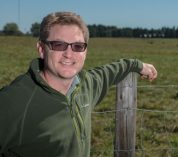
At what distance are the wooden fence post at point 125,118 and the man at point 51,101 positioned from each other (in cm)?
164

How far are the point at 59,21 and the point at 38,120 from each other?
0.62 meters

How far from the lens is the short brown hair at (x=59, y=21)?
3250mm

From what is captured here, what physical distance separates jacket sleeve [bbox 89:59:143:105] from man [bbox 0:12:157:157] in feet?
1.65

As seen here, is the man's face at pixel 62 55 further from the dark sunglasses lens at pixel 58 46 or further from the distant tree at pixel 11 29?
the distant tree at pixel 11 29

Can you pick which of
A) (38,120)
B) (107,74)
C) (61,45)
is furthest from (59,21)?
(107,74)

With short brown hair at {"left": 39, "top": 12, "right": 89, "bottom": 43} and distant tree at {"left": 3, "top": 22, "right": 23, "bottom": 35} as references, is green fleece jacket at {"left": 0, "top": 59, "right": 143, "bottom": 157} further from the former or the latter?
distant tree at {"left": 3, "top": 22, "right": 23, "bottom": 35}

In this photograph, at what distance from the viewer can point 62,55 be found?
3311mm

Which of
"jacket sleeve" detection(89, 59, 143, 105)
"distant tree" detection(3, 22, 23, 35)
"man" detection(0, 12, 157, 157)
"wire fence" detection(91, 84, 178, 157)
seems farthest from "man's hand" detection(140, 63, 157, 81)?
"distant tree" detection(3, 22, 23, 35)

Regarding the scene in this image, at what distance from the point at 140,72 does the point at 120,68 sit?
286 mm

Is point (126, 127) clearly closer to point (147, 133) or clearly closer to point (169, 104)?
point (147, 133)

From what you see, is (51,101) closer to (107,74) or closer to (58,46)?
(58,46)

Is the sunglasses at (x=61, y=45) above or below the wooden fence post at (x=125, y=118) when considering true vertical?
above

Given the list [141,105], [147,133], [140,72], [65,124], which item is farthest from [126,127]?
[141,105]

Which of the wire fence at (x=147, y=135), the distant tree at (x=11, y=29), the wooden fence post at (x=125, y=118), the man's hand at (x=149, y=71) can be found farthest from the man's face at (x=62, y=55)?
the distant tree at (x=11, y=29)
